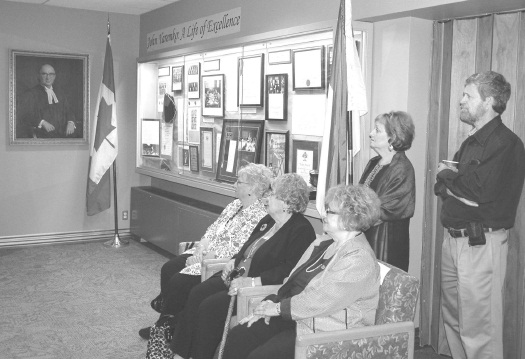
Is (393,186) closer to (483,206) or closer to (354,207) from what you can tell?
(483,206)

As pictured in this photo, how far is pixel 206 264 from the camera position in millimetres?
4156

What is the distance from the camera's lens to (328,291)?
2.92 metres

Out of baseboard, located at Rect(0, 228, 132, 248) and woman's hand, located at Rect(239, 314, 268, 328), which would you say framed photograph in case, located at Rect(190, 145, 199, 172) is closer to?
baseboard, located at Rect(0, 228, 132, 248)

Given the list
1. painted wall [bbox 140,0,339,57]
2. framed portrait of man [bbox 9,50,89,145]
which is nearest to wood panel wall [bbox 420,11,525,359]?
painted wall [bbox 140,0,339,57]

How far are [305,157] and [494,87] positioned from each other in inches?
66.7

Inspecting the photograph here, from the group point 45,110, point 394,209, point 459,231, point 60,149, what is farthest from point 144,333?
point 45,110

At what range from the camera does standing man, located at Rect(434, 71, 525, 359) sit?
11.3 feet

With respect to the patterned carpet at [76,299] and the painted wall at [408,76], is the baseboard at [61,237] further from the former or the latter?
the painted wall at [408,76]

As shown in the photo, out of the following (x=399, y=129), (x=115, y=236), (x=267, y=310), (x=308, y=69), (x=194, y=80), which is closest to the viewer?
(x=267, y=310)

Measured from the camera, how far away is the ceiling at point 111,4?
23.4 feet

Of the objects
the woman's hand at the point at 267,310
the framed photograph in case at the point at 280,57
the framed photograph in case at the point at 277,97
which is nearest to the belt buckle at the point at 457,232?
the woman's hand at the point at 267,310

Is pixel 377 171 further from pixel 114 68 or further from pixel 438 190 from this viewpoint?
pixel 114 68

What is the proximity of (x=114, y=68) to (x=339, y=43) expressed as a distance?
185 inches

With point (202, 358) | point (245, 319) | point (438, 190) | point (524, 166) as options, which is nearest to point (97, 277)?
point (202, 358)
